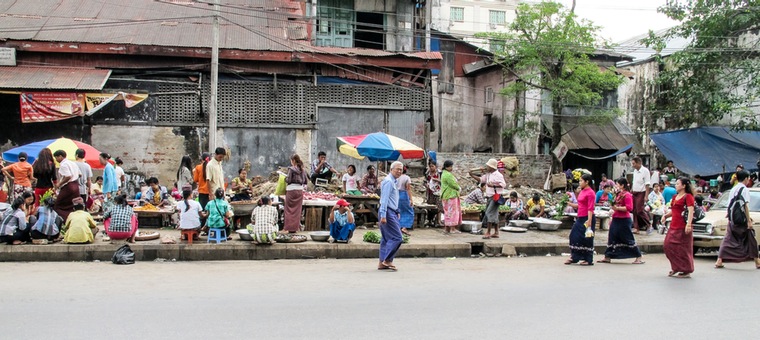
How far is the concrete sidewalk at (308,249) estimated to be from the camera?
34.3 feet

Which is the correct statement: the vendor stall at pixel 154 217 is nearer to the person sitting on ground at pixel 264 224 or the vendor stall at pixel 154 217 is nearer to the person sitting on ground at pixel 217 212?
the person sitting on ground at pixel 217 212

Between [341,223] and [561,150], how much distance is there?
54.4ft

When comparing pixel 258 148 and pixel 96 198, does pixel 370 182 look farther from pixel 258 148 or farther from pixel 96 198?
pixel 96 198

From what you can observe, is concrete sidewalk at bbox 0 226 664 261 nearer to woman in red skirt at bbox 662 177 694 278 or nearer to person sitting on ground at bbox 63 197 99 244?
person sitting on ground at bbox 63 197 99 244

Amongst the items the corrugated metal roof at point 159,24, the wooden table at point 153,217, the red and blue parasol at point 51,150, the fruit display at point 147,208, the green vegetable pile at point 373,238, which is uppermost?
the corrugated metal roof at point 159,24

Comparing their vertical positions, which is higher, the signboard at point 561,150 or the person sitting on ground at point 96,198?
the signboard at point 561,150

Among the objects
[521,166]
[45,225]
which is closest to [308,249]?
[45,225]

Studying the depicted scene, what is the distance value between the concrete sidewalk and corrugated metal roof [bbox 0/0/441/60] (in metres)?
9.01

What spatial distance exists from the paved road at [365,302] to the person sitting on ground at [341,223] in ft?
5.27

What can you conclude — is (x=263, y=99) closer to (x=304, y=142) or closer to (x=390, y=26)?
(x=304, y=142)

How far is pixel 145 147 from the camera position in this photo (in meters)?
20.0

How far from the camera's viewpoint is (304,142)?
21.0 metres

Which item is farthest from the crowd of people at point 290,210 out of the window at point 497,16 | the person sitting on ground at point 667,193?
the window at point 497,16

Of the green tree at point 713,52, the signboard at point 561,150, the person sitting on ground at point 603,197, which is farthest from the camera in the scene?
the signboard at point 561,150
